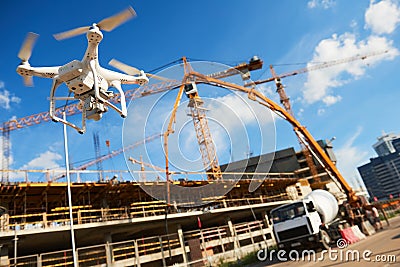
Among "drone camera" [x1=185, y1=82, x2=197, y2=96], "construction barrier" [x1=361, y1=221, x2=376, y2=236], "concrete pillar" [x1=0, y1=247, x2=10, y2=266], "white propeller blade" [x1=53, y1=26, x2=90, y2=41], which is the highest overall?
"drone camera" [x1=185, y1=82, x2=197, y2=96]

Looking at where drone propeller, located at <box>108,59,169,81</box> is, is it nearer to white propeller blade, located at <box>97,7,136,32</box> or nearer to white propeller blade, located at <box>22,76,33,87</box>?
white propeller blade, located at <box>97,7,136,32</box>

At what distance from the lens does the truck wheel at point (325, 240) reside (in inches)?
634

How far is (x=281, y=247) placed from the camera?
55.0 feet

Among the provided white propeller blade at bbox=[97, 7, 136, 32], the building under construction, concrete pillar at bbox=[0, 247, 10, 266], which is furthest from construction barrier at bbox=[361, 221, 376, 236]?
concrete pillar at bbox=[0, 247, 10, 266]

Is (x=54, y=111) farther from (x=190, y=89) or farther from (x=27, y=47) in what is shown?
(x=190, y=89)

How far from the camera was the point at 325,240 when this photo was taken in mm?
16344

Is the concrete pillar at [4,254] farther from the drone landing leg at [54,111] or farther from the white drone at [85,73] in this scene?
the white drone at [85,73]

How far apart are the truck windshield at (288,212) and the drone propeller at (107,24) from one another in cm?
1496

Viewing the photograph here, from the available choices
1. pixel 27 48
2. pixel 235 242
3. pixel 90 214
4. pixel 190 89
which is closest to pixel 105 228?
pixel 90 214

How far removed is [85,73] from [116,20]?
141 centimetres

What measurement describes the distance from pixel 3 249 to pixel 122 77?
17990mm

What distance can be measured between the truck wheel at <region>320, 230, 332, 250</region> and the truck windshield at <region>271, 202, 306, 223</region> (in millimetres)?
1491

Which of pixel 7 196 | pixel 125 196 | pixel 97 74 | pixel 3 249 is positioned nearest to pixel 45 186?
pixel 7 196

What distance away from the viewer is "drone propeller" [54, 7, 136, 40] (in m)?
6.36
